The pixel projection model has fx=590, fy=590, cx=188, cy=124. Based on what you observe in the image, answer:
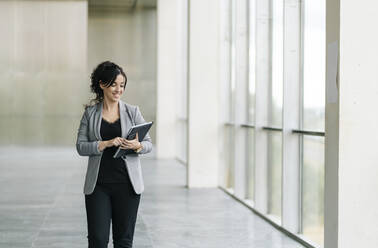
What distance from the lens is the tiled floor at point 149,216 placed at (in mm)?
8109

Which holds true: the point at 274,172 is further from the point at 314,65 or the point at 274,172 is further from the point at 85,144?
the point at 85,144

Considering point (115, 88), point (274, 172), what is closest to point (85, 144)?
point (115, 88)

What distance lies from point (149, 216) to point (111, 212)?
505 cm

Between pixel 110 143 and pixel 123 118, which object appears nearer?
pixel 110 143

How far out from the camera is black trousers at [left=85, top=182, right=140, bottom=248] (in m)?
4.97

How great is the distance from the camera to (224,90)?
45.7 ft

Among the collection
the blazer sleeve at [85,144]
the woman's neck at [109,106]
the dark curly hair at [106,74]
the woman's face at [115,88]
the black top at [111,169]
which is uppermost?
the dark curly hair at [106,74]

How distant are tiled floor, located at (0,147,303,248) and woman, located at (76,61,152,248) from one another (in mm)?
2858

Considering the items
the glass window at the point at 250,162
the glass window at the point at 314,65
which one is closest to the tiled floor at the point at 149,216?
the glass window at the point at 250,162

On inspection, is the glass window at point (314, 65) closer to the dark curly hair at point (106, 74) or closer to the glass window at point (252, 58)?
the glass window at point (252, 58)

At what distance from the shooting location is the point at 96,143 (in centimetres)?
500

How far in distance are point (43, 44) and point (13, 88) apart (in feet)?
8.45

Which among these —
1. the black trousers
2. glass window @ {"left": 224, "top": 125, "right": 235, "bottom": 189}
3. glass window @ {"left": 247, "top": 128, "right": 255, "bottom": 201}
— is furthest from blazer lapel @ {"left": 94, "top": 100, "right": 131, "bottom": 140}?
glass window @ {"left": 224, "top": 125, "right": 235, "bottom": 189}
